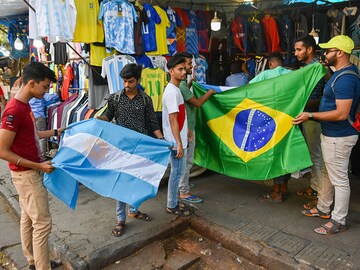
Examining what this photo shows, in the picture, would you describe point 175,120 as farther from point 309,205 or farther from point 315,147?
point 309,205

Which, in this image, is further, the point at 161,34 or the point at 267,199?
the point at 161,34

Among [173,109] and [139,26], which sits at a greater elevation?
[139,26]

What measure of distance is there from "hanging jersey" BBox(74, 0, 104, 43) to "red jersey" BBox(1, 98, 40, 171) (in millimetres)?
2870

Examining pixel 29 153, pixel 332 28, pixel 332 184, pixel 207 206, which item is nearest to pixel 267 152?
pixel 332 184

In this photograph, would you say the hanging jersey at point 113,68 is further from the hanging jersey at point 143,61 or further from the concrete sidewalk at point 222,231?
the concrete sidewalk at point 222,231

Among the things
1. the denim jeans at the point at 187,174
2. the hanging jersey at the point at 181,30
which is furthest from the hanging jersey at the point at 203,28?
Result: the denim jeans at the point at 187,174

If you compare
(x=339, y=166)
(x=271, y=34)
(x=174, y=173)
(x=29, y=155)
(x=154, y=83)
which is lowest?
(x=174, y=173)

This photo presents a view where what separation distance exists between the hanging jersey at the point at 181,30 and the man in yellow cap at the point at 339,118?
401 cm

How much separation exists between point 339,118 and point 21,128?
3.07 meters

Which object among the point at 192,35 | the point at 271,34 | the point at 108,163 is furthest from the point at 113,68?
the point at 271,34

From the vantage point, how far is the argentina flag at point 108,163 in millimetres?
3049

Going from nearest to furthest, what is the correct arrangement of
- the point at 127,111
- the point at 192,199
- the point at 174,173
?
the point at 127,111 → the point at 174,173 → the point at 192,199

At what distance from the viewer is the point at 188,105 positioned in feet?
13.8

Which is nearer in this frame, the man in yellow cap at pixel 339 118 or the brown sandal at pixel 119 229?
the man in yellow cap at pixel 339 118
